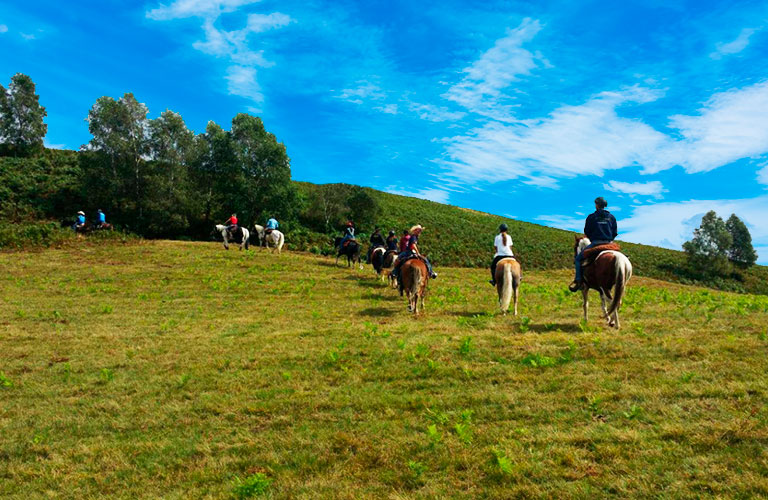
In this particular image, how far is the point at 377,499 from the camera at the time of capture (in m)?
5.00

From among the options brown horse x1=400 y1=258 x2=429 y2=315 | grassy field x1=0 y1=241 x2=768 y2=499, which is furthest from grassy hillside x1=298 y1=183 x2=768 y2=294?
grassy field x1=0 y1=241 x2=768 y2=499

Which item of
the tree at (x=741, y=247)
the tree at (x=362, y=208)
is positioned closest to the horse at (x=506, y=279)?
the tree at (x=362, y=208)

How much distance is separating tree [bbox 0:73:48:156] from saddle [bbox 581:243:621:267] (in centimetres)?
8469

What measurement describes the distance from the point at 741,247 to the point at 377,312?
77267mm

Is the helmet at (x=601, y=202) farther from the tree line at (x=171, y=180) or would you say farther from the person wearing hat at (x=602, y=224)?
the tree line at (x=171, y=180)

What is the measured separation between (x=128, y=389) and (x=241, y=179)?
40681mm

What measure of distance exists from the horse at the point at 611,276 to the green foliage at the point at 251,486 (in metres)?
9.87

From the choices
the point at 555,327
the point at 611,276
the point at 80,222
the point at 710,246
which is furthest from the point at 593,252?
the point at 710,246

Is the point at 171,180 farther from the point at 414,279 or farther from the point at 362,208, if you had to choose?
the point at 414,279

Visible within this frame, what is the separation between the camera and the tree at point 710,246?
6344 cm

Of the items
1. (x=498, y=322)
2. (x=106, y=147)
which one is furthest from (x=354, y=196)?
(x=498, y=322)

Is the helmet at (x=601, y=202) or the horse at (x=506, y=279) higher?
the helmet at (x=601, y=202)

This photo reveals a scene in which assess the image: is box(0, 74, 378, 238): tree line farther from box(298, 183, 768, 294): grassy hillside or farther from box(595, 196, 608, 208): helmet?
box(595, 196, 608, 208): helmet

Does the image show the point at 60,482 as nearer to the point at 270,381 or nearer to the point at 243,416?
the point at 243,416
